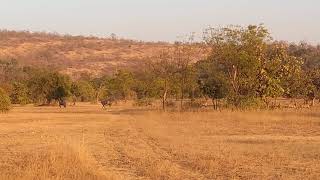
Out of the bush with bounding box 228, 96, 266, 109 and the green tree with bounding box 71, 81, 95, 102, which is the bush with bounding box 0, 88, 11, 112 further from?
the green tree with bounding box 71, 81, 95, 102

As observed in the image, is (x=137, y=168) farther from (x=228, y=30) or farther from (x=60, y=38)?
(x=60, y=38)

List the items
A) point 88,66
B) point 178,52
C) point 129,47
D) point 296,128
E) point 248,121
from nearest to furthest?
point 296,128 < point 248,121 < point 178,52 < point 88,66 < point 129,47

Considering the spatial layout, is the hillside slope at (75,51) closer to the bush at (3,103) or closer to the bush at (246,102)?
the bush at (3,103)

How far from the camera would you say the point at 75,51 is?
158250 millimetres

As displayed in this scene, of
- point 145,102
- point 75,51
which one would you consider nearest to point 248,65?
point 145,102

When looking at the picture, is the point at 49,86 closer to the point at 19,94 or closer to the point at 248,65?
the point at 19,94

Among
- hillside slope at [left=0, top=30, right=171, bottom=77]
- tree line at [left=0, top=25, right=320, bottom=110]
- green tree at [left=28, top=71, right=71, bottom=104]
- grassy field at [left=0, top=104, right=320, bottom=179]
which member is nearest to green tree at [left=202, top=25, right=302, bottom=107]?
tree line at [left=0, top=25, right=320, bottom=110]

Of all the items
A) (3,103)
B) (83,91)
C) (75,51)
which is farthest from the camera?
(75,51)

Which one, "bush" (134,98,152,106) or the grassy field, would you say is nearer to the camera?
the grassy field

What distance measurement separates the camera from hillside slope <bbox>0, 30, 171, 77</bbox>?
14225 centimetres

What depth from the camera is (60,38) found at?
17738 cm

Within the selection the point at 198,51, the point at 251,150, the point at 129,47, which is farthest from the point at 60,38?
the point at 251,150

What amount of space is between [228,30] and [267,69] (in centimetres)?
427

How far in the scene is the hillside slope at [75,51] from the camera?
142250 mm
